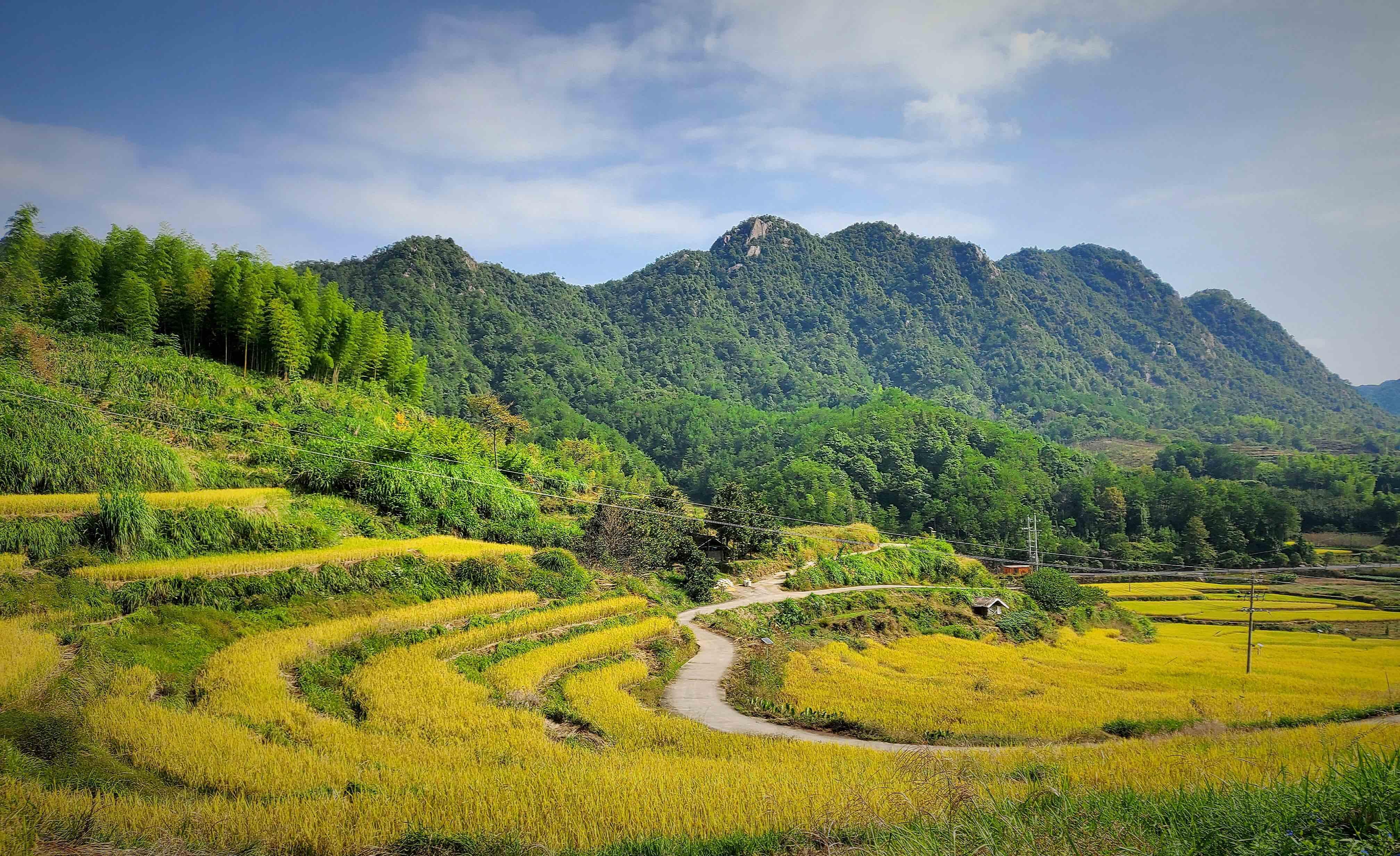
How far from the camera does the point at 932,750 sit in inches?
510

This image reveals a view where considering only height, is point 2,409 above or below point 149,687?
above

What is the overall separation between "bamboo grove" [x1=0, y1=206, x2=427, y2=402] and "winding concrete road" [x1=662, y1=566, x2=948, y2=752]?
73.1 feet

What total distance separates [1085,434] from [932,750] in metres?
144

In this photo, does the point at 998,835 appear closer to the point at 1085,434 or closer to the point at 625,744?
the point at 625,744

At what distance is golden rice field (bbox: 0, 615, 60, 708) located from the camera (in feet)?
33.3

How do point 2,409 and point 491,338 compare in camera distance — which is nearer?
point 2,409

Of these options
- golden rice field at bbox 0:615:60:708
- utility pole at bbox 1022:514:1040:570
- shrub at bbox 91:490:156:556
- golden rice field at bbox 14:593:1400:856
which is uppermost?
shrub at bbox 91:490:156:556

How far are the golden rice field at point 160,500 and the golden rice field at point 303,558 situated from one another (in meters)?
1.99

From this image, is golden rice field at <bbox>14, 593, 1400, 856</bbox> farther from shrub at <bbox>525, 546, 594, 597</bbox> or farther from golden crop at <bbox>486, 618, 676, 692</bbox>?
shrub at <bbox>525, 546, 594, 597</bbox>

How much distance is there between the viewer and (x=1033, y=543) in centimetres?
5878

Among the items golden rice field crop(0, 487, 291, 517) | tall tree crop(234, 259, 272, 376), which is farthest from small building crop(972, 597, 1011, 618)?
tall tree crop(234, 259, 272, 376)

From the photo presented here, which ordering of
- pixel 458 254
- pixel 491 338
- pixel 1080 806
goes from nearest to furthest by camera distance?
1. pixel 1080 806
2. pixel 491 338
3. pixel 458 254

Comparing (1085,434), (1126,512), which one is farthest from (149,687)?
(1085,434)

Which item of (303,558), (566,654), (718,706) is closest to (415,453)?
(303,558)
